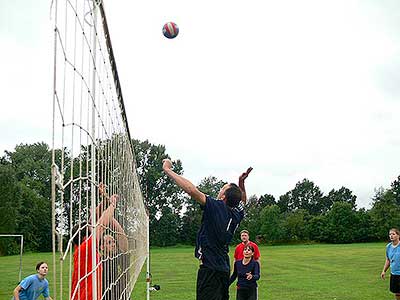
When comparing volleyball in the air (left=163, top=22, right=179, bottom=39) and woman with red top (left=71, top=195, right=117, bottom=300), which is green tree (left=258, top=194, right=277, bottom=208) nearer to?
volleyball in the air (left=163, top=22, right=179, bottom=39)

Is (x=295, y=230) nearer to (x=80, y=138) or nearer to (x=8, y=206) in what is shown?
(x=8, y=206)

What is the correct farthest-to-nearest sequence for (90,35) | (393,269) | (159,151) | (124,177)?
(159,151), (393,269), (124,177), (90,35)

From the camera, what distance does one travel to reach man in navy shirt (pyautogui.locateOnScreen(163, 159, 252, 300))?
18.6 ft

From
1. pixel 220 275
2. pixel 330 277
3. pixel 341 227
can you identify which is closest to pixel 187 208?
pixel 341 227

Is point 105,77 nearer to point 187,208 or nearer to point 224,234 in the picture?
point 224,234

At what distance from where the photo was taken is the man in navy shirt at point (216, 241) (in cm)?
566

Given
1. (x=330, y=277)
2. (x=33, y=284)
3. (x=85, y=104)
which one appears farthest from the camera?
(x=330, y=277)

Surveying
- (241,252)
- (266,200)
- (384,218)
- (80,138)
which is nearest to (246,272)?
(241,252)

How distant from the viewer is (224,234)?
5.73 metres

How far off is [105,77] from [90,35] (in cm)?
138

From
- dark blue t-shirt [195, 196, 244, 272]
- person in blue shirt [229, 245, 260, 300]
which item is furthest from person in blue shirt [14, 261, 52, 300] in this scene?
dark blue t-shirt [195, 196, 244, 272]

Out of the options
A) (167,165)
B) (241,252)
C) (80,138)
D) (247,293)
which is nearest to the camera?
(80,138)

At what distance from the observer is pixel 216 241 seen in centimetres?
577

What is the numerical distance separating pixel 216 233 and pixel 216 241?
0.10 meters
